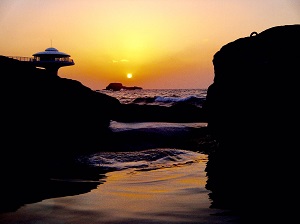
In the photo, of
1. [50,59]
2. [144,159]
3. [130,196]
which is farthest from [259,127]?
[50,59]

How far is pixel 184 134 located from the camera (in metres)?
7.86

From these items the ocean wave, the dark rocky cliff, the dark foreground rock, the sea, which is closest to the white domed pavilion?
the dark rocky cliff

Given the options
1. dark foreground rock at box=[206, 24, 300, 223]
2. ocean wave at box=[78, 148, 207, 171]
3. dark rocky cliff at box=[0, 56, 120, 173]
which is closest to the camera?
dark foreground rock at box=[206, 24, 300, 223]

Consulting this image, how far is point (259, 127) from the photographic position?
137 inches

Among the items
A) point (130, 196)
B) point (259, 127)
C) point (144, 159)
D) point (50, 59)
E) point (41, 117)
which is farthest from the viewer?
point (50, 59)

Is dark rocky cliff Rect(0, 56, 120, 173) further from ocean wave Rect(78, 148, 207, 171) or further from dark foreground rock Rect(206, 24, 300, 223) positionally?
dark foreground rock Rect(206, 24, 300, 223)

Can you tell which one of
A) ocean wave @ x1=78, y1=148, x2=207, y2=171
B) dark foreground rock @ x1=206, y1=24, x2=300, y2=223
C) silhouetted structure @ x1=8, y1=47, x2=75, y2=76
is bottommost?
ocean wave @ x1=78, y1=148, x2=207, y2=171

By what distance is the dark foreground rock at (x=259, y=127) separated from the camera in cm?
259

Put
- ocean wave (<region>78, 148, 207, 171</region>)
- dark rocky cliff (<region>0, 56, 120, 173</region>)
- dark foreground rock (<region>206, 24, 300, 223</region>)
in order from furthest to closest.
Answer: dark rocky cliff (<region>0, 56, 120, 173</region>) < ocean wave (<region>78, 148, 207, 171</region>) < dark foreground rock (<region>206, 24, 300, 223</region>)

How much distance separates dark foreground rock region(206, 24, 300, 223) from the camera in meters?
2.59

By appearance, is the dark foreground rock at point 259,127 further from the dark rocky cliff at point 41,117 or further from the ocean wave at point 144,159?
the dark rocky cliff at point 41,117

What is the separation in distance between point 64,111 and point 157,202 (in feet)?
15.1

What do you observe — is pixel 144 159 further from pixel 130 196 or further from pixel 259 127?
pixel 130 196

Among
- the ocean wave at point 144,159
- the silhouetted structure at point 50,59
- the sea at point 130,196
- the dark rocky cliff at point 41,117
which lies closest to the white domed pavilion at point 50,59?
the silhouetted structure at point 50,59
